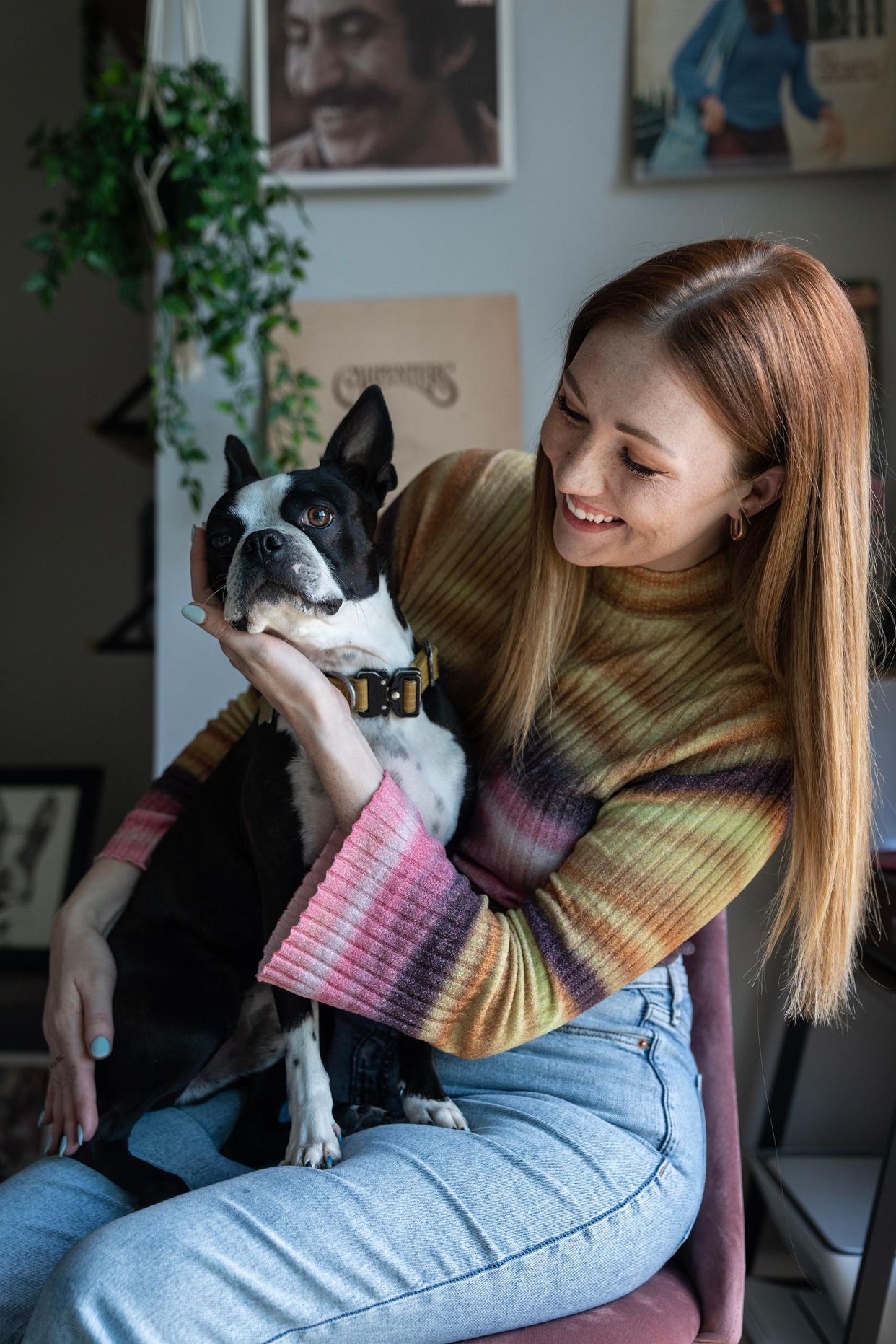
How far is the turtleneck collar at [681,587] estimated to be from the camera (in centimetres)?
121

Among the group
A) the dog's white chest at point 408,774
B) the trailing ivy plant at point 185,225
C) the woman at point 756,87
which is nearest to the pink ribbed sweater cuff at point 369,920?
the dog's white chest at point 408,774

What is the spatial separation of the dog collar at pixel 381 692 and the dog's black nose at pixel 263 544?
0.14 meters

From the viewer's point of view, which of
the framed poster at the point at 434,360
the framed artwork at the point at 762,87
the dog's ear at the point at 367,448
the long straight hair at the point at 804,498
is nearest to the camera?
the long straight hair at the point at 804,498

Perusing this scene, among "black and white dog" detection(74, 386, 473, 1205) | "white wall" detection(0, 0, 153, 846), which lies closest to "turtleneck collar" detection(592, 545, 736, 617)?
"black and white dog" detection(74, 386, 473, 1205)

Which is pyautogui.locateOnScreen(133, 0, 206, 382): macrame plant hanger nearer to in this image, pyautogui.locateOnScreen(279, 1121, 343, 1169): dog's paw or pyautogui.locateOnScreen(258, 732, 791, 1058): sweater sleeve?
pyautogui.locateOnScreen(258, 732, 791, 1058): sweater sleeve

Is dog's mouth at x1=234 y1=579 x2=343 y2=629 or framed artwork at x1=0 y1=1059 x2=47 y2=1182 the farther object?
framed artwork at x1=0 y1=1059 x2=47 y2=1182

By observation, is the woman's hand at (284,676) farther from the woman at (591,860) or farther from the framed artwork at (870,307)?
the framed artwork at (870,307)

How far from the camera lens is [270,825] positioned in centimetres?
117

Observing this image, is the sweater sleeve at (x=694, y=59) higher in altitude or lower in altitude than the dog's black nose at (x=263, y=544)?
higher

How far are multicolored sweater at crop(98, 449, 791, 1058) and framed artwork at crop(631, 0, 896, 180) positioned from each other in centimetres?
125

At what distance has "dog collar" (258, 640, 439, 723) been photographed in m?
1.19

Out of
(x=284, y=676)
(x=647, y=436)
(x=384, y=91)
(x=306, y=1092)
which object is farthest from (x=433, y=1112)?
(x=384, y=91)

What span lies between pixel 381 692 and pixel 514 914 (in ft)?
0.91

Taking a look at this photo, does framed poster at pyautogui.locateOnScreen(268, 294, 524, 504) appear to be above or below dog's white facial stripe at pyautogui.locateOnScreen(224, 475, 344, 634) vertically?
above
